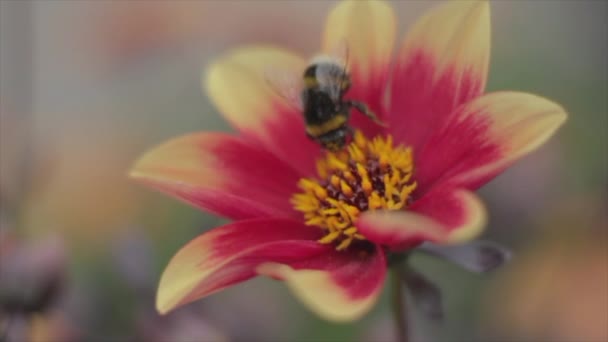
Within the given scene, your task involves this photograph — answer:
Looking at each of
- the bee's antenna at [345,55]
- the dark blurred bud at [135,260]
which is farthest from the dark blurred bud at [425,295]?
the dark blurred bud at [135,260]

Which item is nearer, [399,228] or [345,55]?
[399,228]

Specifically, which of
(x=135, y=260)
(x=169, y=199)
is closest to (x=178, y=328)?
(x=135, y=260)

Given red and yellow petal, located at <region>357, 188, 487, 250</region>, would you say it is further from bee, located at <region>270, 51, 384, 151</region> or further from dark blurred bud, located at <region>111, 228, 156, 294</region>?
dark blurred bud, located at <region>111, 228, 156, 294</region>

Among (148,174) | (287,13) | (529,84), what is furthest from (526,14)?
(148,174)

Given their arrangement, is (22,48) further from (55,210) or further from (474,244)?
(474,244)

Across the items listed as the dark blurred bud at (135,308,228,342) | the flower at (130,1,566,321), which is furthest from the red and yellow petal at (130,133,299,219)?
the dark blurred bud at (135,308,228,342)

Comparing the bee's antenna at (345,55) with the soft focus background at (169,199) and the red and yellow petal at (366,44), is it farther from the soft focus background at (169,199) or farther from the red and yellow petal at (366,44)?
the soft focus background at (169,199)

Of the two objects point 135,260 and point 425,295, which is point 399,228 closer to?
point 425,295
